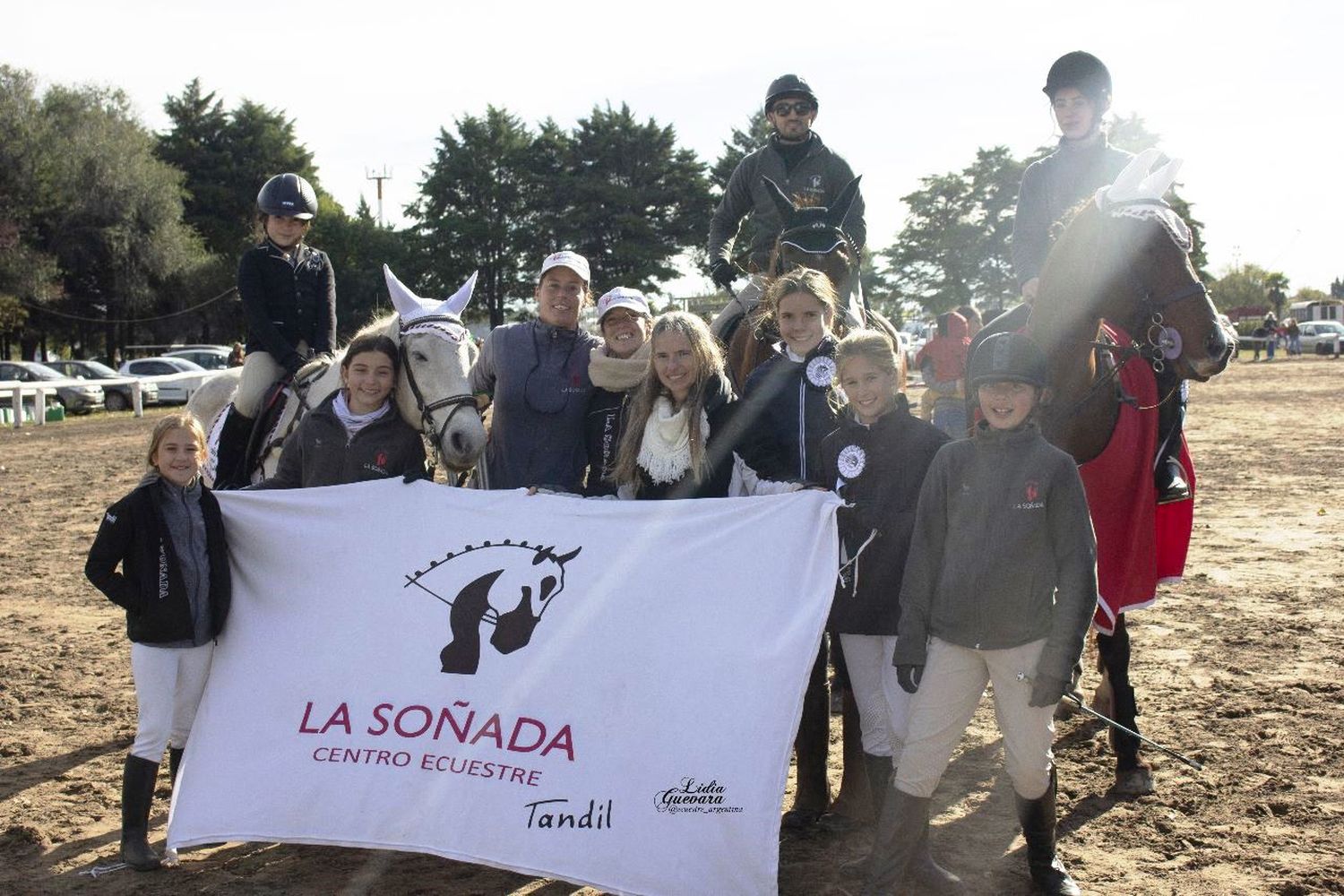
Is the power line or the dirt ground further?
the power line

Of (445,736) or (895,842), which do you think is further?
(445,736)

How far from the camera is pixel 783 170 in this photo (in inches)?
292

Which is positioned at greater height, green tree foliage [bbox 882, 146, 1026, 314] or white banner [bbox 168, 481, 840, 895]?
green tree foliage [bbox 882, 146, 1026, 314]

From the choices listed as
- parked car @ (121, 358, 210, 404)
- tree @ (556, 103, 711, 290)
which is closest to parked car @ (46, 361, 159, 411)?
parked car @ (121, 358, 210, 404)

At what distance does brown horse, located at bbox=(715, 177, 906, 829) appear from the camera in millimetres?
4672

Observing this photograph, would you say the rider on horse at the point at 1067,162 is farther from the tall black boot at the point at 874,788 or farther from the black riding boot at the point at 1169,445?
the tall black boot at the point at 874,788

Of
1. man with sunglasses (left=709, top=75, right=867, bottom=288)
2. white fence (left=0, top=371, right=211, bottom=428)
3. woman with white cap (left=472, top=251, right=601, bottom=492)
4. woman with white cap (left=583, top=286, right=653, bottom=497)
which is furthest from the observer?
white fence (left=0, top=371, right=211, bottom=428)

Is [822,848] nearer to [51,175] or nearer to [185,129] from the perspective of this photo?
[51,175]

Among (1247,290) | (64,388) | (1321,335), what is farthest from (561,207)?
(1247,290)

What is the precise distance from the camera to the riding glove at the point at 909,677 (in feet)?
12.7

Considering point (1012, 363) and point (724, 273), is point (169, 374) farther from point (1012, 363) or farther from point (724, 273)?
point (1012, 363)

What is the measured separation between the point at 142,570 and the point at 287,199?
2797 mm

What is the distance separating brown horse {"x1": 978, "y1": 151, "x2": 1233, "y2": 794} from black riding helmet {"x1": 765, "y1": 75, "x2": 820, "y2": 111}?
Answer: 8.56ft

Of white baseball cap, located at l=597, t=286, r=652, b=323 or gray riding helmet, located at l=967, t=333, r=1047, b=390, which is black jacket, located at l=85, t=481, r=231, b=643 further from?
gray riding helmet, located at l=967, t=333, r=1047, b=390
